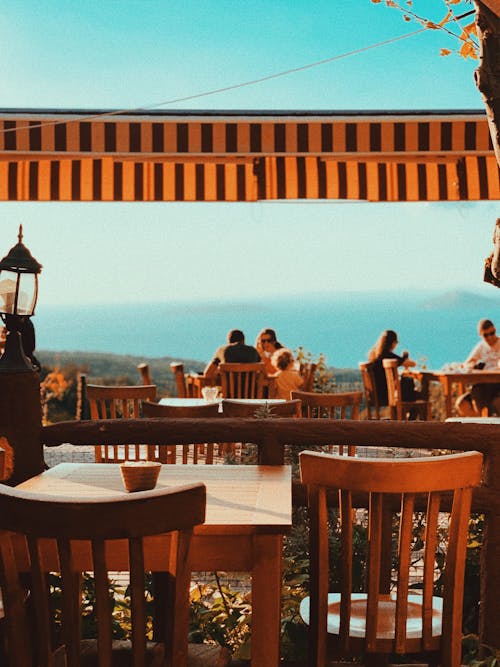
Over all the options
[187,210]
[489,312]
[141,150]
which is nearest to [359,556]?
[141,150]

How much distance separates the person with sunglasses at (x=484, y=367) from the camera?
8.49 metres

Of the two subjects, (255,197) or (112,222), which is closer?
(255,197)

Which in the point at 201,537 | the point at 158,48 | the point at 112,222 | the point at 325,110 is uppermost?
the point at 158,48

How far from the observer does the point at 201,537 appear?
78.4 inches

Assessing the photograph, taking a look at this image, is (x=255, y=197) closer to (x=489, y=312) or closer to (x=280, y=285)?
(x=280, y=285)

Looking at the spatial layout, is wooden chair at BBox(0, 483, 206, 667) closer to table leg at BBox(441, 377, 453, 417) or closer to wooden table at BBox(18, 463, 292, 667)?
wooden table at BBox(18, 463, 292, 667)

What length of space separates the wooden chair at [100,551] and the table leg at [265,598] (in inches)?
12.7

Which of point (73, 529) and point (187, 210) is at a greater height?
point (187, 210)

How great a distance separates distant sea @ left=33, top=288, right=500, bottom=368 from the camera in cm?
5784

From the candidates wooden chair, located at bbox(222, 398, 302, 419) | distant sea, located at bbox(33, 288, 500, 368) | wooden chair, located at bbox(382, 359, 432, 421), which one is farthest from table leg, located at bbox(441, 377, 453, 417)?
distant sea, located at bbox(33, 288, 500, 368)

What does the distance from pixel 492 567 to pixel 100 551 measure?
1.65m

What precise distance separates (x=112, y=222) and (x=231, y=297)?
15.8m

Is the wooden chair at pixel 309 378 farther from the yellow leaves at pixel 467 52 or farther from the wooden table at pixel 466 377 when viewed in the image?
the yellow leaves at pixel 467 52

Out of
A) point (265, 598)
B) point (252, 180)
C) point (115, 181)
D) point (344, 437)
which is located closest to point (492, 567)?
point (344, 437)
